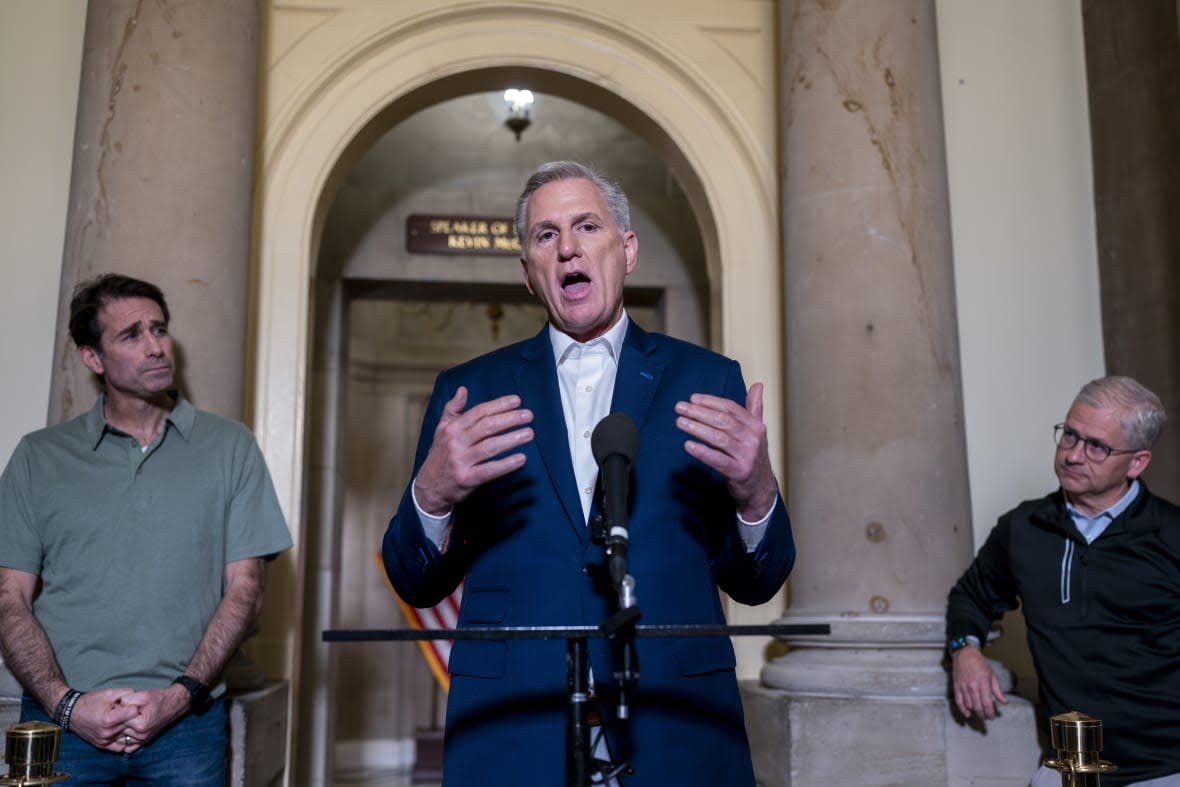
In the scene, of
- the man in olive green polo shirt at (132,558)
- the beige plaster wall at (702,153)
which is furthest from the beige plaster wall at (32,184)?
the man in olive green polo shirt at (132,558)

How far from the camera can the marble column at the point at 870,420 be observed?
3623 mm

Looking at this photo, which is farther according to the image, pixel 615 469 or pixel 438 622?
pixel 438 622

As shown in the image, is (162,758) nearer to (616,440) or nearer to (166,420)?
(166,420)

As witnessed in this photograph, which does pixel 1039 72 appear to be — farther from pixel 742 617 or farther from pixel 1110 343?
pixel 742 617

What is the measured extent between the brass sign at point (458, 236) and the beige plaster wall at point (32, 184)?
273 cm

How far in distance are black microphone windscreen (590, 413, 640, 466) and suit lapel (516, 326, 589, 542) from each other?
14.4 inches

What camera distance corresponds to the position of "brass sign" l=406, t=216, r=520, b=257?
6961 mm

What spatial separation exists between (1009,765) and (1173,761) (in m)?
0.70

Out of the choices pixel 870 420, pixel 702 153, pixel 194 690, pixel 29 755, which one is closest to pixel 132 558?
pixel 194 690

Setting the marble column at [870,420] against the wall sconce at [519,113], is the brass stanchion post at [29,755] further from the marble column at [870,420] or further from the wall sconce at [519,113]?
the wall sconce at [519,113]

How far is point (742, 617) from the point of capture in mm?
4461

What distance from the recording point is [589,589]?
1824mm

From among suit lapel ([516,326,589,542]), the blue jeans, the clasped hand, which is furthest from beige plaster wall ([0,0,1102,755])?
suit lapel ([516,326,589,542])

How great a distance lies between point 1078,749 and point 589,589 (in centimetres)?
102
